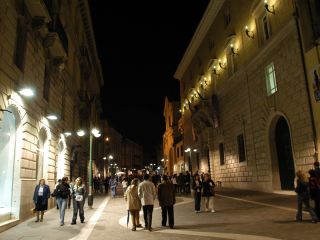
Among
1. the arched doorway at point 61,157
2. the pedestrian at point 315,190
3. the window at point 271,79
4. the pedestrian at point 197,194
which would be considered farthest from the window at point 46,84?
the window at point 271,79

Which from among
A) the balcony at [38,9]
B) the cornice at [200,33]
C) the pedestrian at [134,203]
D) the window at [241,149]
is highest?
the cornice at [200,33]

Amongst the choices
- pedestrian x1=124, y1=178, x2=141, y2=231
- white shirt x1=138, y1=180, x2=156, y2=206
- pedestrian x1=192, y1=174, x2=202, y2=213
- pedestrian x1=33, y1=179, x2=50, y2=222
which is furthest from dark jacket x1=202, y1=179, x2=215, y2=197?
pedestrian x1=33, y1=179, x2=50, y2=222

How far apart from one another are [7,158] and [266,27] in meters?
18.1

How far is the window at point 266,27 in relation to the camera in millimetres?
22006

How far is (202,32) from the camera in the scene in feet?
125

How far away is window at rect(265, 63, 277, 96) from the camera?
2100 centimetres

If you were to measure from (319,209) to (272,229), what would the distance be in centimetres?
200

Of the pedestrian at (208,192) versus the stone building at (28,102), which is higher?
the stone building at (28,102)

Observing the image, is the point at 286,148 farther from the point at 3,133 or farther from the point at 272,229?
the point at 3,133

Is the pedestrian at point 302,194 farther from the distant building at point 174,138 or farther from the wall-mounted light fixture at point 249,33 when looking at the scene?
the distant building at point 174,138

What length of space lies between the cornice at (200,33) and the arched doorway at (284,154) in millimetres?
15223

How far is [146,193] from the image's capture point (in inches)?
425

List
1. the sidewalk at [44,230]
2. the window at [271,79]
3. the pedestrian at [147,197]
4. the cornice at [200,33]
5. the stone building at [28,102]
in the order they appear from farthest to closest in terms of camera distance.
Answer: the cornice at [200,33], the window at [271,79], the stone building at [28,102], the pedestrian at [147,197], the sidewalk at [44,230]

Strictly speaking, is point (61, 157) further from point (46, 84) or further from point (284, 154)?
point (284, 154)
